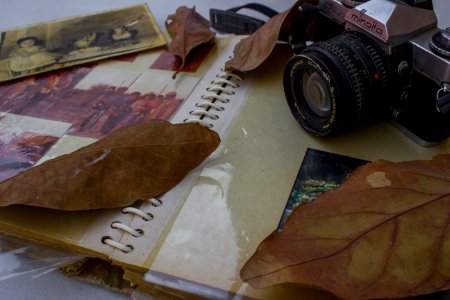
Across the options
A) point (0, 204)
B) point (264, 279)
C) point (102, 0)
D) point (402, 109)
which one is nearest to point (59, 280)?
point (0, 204)

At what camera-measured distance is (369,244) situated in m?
0.23

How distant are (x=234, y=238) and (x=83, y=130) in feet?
0.59

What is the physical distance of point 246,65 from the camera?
1.38 feet

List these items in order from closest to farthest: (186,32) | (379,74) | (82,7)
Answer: (379,74) < (186,32) < (82,7)

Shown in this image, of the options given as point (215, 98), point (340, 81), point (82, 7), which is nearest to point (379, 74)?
point (340, 81)

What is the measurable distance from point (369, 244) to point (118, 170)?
0.17 m

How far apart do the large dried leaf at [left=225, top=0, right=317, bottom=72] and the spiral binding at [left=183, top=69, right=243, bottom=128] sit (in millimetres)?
12

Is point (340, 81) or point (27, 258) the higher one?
point (340, 81)

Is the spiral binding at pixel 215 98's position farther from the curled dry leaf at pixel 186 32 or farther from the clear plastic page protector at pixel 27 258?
the clear plastic page protector at pixel 27 258

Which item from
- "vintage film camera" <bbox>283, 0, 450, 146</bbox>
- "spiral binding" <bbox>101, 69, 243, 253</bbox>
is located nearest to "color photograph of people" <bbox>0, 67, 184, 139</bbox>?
"spiral binding" <bbox>101, 69, 243, 253</bbox>

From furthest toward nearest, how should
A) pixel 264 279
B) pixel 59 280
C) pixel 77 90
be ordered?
pixel 77 90 → pixel 59 280 → pixel 264 279

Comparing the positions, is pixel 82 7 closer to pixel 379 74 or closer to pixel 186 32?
pixel 186 32

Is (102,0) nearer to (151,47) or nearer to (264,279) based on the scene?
(151,47)

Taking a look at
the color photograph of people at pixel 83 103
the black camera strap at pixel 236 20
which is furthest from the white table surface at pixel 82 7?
the color photograph of people at pixel 83 103
